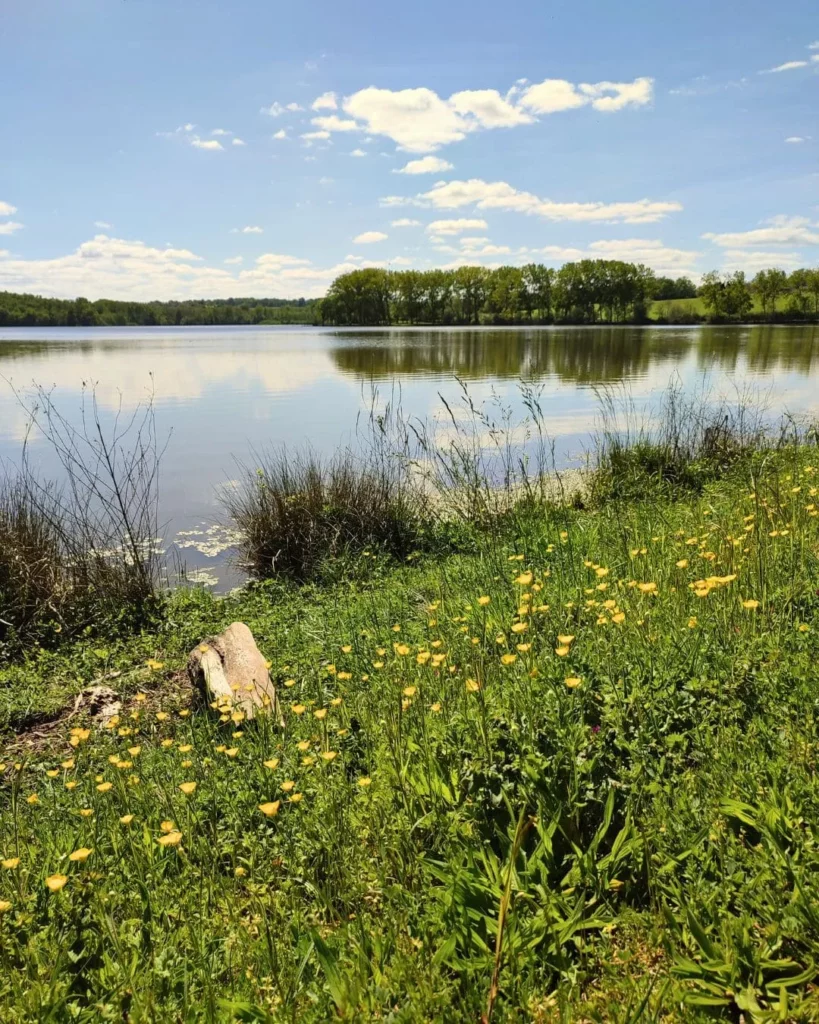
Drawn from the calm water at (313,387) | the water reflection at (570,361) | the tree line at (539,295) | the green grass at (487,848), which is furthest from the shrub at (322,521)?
the tree line at (539,295)

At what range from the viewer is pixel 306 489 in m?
8.75

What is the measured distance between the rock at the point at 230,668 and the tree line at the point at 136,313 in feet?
350

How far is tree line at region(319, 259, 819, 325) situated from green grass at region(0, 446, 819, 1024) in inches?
3729

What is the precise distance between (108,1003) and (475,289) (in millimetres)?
106399

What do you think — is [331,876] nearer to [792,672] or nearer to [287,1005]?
[287,1005]

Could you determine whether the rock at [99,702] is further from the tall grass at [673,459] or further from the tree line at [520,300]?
the tree line at [520,300]

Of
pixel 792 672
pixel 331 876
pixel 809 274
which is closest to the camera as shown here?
pixel 331 876

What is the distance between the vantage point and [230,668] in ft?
14.5

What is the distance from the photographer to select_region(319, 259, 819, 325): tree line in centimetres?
8431

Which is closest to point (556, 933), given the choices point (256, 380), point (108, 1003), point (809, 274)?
point (108, 1003)

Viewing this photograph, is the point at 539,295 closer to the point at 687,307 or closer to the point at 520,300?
the point at 520,300

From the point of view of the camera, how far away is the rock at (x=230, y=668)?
4078 millimetres

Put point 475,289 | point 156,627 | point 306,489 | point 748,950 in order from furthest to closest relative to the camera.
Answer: point 475,289 < point 306,489 < point 156,627 < point 748,950

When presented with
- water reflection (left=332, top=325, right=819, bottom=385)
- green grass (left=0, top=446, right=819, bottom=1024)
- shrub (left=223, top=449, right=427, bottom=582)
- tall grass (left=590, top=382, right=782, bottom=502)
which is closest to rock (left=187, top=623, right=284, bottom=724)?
green grass (left=0, top=446, right=819, bottom=1024)
